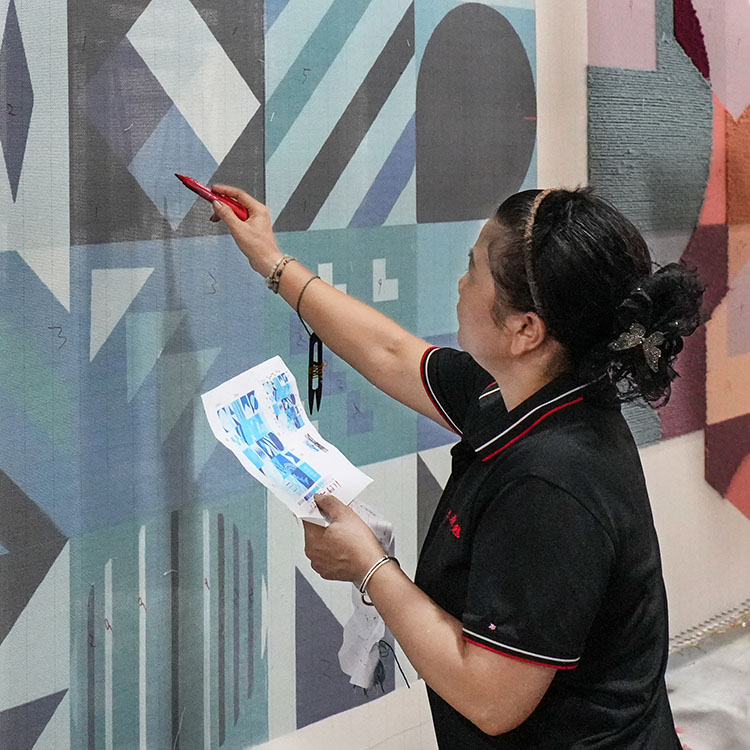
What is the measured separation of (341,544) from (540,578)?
10.5 inches

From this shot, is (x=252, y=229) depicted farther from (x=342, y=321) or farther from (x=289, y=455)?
(x=289, y=455)

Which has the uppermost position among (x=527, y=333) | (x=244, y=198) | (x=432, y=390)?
(x=244, y=198)

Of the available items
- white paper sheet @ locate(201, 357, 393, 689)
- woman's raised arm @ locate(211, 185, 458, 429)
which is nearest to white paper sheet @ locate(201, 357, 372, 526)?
white paper sheet @ locate(201, 357, 393, 689)

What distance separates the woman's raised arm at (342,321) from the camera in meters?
1.62

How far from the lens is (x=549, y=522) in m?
1.15

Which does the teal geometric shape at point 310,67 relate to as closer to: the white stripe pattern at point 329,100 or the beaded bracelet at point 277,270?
A: the white stripe pattern at point 329,100

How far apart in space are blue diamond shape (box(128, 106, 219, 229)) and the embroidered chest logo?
2.15ft

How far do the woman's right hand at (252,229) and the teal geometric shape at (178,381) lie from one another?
192 mm

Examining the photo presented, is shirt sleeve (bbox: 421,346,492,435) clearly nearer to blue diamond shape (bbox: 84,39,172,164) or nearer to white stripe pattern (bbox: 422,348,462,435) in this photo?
white stripe pattern (bbox: 422,348,462,435)

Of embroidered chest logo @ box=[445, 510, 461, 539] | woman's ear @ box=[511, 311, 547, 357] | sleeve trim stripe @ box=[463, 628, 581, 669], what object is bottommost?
sleeve trim stripe @ box=[463, 628, 581, 669]

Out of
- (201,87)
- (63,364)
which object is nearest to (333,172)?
(201,87)

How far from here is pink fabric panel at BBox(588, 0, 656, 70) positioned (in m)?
2.44

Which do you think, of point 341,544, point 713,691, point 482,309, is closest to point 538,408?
point 482,309

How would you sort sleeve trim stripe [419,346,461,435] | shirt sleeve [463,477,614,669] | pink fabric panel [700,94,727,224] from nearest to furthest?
shirt sleeve [463,477,614,669] < sleeve trim stripe [419,346,461,435] < pink fabric panel [700,94,727,224]
